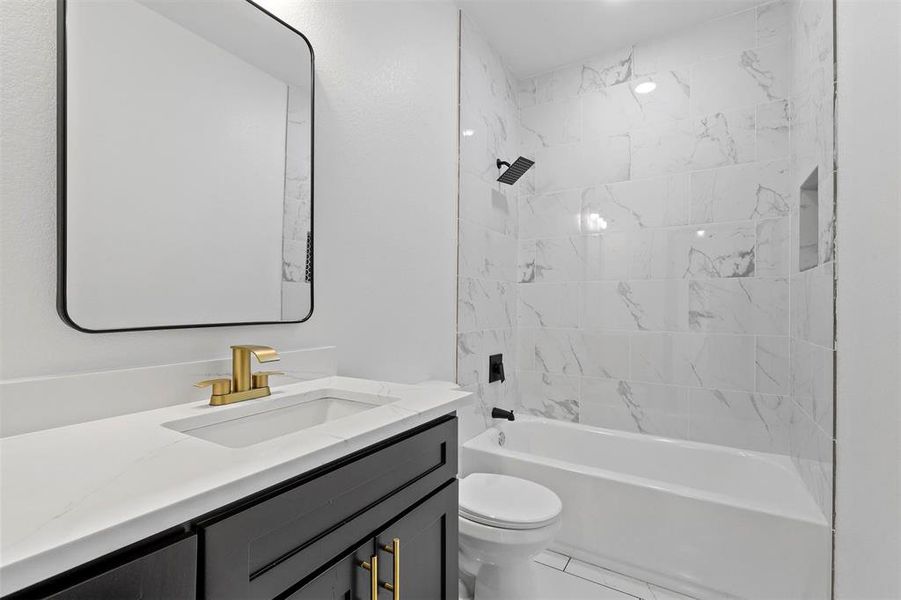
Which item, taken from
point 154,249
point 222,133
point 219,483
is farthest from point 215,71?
point 219,483

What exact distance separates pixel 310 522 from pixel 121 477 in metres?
0.26

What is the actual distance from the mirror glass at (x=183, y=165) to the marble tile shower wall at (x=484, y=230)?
109 cm

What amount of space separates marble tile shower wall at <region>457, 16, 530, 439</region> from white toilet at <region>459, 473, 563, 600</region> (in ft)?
1.48

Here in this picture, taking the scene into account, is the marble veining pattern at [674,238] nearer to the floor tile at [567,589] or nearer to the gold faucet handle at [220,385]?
the floor tile at [567,589]

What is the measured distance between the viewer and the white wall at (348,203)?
2.46ft

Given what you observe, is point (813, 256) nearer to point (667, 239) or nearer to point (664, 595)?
point (667, 239)

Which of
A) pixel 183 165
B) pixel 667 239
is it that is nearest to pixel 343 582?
pixel 183 165

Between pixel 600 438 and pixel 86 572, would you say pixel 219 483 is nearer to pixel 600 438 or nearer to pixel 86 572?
pixel 86 572

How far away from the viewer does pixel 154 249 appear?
3.08 feet

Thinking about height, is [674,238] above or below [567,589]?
above


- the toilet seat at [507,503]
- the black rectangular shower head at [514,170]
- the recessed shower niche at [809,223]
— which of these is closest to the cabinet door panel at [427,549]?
the toilet seat at [507,503]

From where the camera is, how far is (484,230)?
243 centimetres

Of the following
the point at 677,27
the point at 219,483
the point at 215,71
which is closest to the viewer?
the point at 219,483

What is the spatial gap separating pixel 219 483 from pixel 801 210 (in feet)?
7.76
